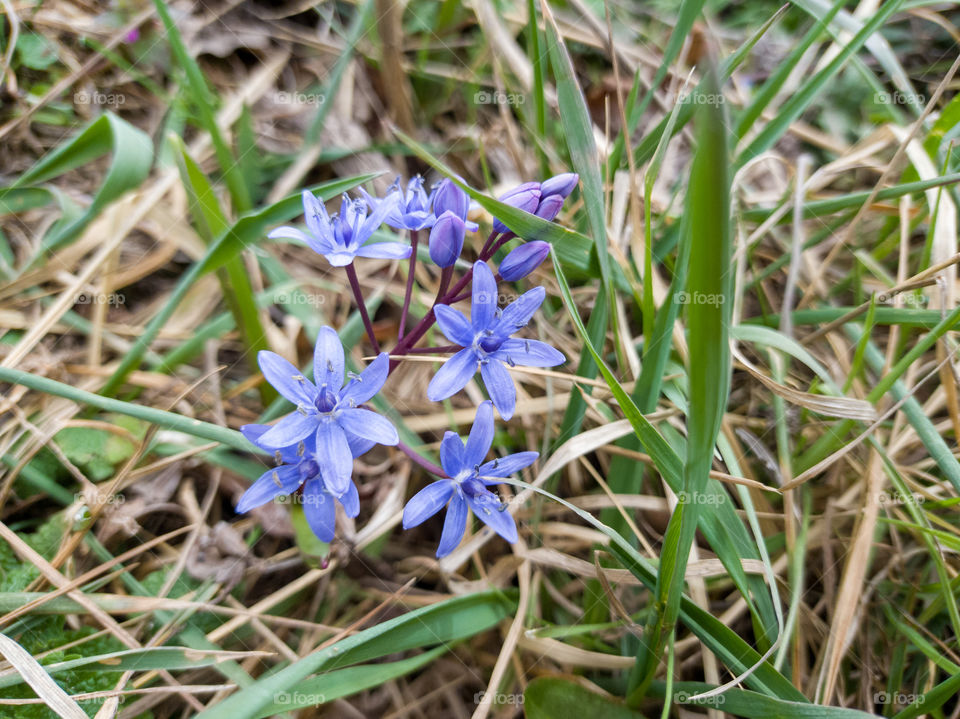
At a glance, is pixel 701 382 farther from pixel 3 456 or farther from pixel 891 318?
pixel 3 456

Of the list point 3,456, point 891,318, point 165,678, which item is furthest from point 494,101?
point 165,678

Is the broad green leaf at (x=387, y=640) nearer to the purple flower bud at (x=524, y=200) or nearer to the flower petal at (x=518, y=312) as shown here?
the flower petal at (x=518, y=312)

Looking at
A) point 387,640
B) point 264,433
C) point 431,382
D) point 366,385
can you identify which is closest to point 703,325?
point 431,382

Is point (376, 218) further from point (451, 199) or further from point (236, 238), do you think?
point (236, 238)

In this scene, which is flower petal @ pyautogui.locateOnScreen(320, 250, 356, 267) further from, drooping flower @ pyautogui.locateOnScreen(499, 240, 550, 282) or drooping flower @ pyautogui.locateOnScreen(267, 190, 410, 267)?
drooping flower @ pyautogui.locateOnScreen(499, 240, 550, 282)

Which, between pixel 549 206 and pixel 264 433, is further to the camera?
pixel 549 206
